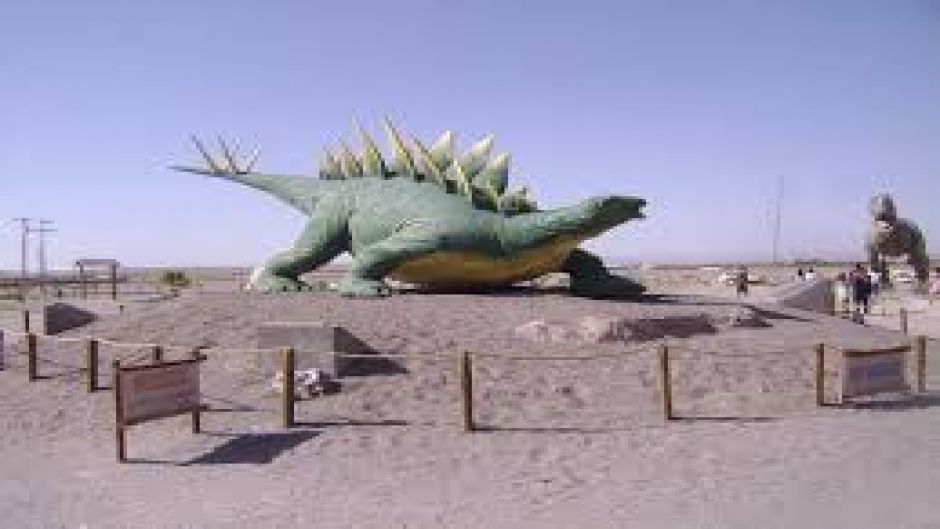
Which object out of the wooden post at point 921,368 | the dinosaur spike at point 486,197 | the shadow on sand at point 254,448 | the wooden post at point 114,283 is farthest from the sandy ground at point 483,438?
the wooden post at point 114,283

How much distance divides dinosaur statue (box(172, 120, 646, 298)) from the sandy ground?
803 mm

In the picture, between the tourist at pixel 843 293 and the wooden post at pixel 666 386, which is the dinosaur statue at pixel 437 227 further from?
the tourist at pixel 843 293

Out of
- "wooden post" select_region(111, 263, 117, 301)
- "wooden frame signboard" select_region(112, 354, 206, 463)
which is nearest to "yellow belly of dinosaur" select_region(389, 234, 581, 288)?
"wooden frame signboard" select_region(112, 354, 206, 463)

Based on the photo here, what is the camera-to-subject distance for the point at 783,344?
13.3 metres

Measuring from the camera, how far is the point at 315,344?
11.2 m

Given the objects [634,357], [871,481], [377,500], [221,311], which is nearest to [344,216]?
[221,311]

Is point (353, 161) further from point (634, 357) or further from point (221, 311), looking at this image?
point (634, 357)

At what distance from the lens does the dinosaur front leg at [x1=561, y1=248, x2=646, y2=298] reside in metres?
15.8

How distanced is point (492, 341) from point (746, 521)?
6292 millimetres

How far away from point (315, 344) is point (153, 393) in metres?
2.47

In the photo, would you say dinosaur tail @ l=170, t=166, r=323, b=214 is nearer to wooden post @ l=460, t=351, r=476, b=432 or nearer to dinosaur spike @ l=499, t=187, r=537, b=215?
dinosaur spike @ l=499, t=187, r=537, b=215

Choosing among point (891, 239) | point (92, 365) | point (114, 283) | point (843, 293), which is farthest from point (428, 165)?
point (891, 239)

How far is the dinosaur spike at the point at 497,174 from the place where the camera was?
16.0 meters

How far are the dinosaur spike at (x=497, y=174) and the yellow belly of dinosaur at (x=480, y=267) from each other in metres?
1.41
